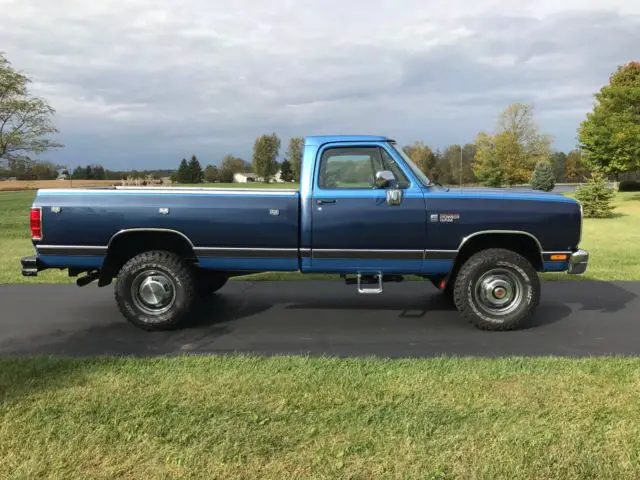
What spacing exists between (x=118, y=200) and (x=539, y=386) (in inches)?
171

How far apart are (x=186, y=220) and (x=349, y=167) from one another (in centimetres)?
183

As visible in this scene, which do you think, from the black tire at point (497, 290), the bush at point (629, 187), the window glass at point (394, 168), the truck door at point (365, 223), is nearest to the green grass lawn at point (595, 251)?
the truck door at point (365, 223)

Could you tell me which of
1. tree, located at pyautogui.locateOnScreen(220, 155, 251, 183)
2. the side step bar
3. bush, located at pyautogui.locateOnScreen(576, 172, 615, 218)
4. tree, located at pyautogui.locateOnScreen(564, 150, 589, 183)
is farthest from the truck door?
tree, located at pyautogui.locateOnScreen(564, 150, 589, 183)

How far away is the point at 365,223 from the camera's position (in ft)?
18.7

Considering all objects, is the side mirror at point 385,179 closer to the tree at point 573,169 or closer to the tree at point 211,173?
the tree at point 211,173

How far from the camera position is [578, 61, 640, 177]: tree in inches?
1216

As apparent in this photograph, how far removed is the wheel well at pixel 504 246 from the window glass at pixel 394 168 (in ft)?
2.99

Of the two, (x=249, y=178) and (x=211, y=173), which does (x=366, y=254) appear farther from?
(x=211, y=173)

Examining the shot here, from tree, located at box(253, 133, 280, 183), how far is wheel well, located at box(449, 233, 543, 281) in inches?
3160

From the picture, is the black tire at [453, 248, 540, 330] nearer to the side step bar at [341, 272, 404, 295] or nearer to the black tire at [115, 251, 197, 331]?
the side step bar at [341, 272, 404, 295]

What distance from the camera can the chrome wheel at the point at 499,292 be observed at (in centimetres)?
574

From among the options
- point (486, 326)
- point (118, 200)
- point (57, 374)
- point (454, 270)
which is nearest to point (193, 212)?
point (118, 200)

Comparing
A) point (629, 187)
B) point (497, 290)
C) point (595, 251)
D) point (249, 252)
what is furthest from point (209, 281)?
point (629, 187)

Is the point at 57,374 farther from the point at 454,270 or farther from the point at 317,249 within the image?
the point at 454,270
